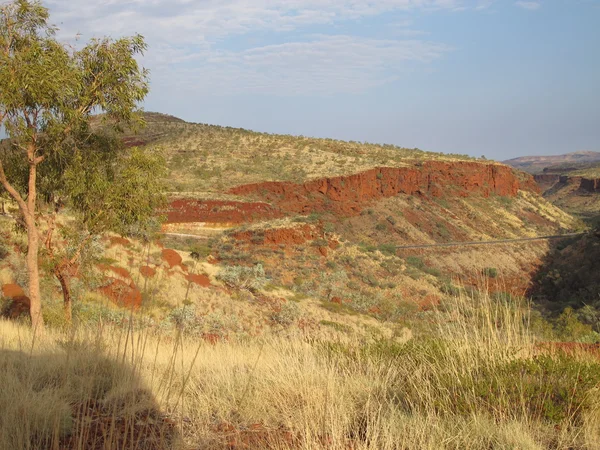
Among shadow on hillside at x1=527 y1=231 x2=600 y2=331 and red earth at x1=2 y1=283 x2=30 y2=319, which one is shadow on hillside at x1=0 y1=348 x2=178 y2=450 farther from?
shadow on hillside at x1=527 y1=231 x2=600 y2=331

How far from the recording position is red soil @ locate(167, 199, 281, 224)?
1251 inches

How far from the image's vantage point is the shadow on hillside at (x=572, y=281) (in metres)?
25.0

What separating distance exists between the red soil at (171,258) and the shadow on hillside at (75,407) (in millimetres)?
13501

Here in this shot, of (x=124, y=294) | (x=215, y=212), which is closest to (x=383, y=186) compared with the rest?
(x=215, y=212)

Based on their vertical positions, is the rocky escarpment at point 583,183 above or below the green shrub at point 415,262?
above

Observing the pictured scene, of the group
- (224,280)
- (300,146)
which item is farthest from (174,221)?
(300,146)

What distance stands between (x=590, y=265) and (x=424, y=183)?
2120cm

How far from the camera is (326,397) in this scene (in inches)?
134

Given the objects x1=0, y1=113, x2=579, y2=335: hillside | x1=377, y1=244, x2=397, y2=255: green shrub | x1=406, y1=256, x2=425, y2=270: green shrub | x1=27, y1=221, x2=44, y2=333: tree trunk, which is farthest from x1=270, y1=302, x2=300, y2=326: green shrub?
x1=406, y1=256, x2=425, y2=270: green shrub

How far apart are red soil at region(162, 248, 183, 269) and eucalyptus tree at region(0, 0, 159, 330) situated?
27.9ft

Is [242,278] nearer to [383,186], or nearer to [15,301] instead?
[15,301]

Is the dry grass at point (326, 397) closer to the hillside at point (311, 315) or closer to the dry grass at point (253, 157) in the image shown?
the hillside at point (311, 315)

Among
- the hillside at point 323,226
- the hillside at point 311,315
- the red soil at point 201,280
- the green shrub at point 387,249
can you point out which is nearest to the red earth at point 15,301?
the hillside at point 311,315

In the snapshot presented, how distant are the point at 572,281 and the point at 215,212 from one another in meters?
21.0
